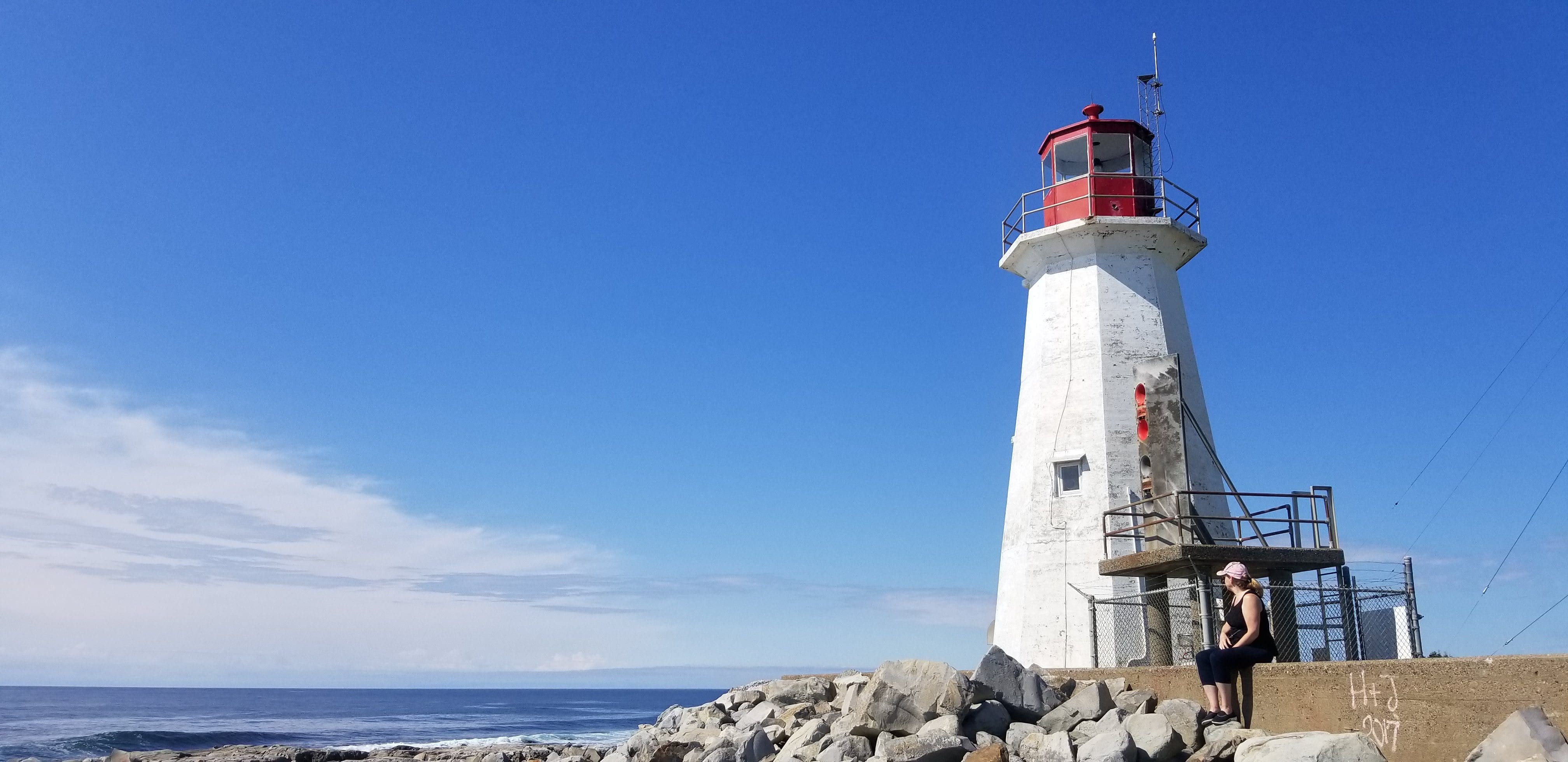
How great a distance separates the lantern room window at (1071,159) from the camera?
717 inches

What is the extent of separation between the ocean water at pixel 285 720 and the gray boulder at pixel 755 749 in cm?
2998

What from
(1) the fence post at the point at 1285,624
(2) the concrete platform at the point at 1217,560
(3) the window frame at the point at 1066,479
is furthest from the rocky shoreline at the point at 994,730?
(3) the window frame at the point at 1066,479

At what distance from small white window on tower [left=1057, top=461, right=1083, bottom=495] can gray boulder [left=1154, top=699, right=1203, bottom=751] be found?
756cm

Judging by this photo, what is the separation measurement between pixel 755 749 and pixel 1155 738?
12.6ft

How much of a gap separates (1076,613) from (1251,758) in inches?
327

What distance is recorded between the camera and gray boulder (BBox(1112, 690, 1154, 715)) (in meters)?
9.13

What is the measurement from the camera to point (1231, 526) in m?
15.8

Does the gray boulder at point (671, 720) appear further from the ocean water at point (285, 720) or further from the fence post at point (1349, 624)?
the ocean water at point (285, 720)

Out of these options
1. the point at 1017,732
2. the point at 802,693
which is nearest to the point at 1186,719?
the point at 1017,732

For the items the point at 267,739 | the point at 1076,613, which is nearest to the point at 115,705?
the point at 267,739

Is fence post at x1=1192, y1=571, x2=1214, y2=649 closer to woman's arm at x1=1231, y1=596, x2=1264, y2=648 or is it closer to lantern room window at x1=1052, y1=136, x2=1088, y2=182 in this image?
woman's arm at x1=1231, y1=596, x2=1264, y2=648

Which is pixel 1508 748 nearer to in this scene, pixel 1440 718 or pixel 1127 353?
pixel 1440 718

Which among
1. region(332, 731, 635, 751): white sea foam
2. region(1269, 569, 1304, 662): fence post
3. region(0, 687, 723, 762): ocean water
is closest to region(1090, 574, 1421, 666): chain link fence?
region(1269, 569, 1304, 662): fence post

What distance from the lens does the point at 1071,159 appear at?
60.2 ft
